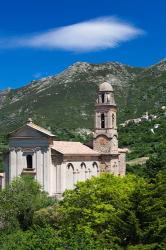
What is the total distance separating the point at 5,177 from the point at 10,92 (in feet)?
416

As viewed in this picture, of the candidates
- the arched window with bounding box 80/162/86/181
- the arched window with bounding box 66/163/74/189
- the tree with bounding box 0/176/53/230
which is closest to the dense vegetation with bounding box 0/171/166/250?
the tree with bounding box 0/176/53/230

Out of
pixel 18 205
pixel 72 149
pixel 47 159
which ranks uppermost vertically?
pixel 72 149

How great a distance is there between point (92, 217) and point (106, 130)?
30.1 meters

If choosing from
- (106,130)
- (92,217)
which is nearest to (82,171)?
(106,130)

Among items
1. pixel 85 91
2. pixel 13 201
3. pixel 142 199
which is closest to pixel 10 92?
pixel 85 91

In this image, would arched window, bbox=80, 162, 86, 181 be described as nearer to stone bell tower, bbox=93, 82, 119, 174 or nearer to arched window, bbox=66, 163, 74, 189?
arched window, bbox=66, 163, 74, 189

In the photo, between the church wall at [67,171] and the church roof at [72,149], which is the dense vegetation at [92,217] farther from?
the church roof at [72,149]

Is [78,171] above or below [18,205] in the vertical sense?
above

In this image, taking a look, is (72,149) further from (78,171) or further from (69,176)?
(69,176)

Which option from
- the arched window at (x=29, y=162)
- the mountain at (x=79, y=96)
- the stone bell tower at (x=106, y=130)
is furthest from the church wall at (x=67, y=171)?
the mountain at (x=79, y=96)

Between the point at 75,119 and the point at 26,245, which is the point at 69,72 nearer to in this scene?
the point at 75,119

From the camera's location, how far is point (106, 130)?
66.0 m

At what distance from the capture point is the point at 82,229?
34.5 m

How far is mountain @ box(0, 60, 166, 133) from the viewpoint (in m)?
140
